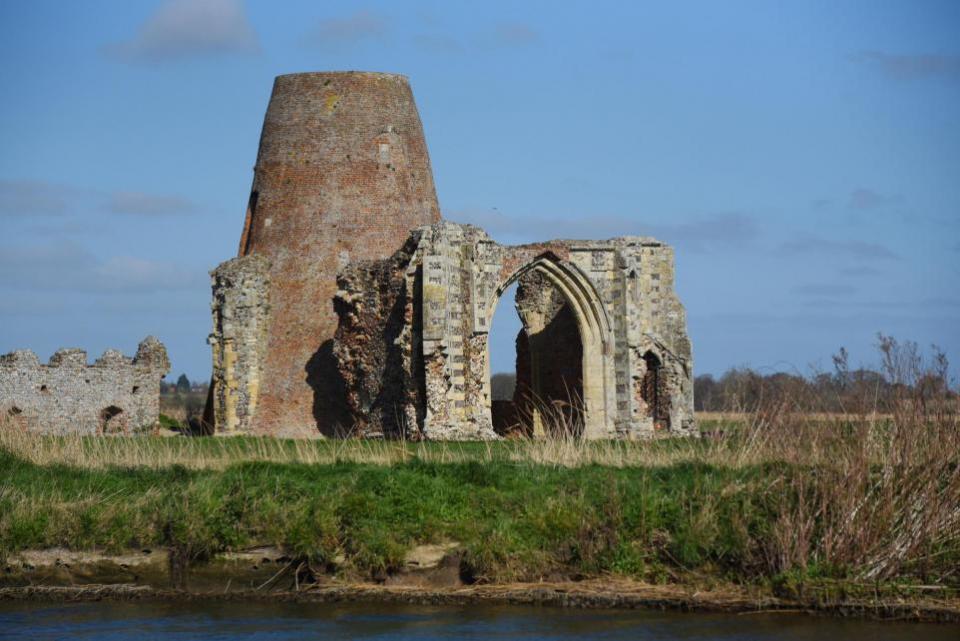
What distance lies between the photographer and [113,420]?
31594 mm

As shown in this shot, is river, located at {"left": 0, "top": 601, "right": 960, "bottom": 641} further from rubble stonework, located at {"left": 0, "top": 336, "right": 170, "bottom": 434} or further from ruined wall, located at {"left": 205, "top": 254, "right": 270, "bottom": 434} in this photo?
rubble stonework, located at {"left": 0, "top": 336, "right": 170, "bottom": 434}

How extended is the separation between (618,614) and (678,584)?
785 millimetres

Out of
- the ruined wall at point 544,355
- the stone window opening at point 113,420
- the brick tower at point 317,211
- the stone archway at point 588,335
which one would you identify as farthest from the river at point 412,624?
the stone window opening at point 113,420

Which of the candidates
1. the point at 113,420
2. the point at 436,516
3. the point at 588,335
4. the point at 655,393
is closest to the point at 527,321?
the point at 588,335

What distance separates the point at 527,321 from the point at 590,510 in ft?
51.6

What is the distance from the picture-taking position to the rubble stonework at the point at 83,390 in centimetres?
3016

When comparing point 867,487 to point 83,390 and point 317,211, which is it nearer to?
point 317,211

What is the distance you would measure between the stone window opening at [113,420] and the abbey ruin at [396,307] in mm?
2159

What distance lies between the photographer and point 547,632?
42.9ft

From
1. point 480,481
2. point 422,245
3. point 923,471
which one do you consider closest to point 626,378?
point 422,245

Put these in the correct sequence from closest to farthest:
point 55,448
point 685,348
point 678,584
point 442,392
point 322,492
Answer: point 678,584, point 322,492, point 55,448, point 442,392, point 685,348

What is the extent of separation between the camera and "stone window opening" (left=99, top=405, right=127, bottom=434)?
103ft

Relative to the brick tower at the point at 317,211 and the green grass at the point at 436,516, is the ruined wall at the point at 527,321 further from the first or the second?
the green grass at the point at 436,516

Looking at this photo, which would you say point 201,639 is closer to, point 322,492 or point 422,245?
point 322,492
